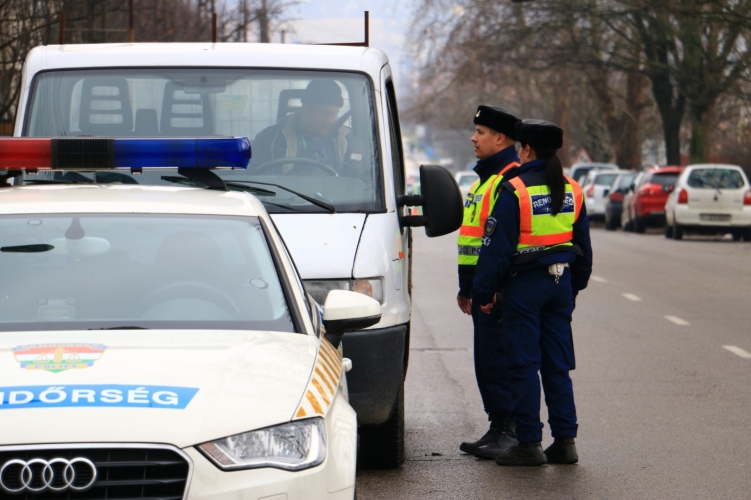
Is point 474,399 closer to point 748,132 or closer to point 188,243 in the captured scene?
point 188,243

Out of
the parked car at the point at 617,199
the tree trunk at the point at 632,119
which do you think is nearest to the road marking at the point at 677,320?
the parked car at the point at 617,199

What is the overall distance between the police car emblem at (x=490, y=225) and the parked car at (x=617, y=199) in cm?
2864

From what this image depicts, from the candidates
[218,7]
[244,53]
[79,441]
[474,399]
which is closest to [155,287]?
[79,441]

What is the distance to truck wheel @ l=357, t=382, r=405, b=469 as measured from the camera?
6.46 m

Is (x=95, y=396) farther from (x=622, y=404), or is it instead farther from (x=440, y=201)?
(x=622, y=404)

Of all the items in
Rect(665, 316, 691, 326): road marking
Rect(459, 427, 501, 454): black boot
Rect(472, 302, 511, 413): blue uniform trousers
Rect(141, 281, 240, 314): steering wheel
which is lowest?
Rect(665, 316, 691, 326): road marking

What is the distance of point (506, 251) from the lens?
650 centimetres

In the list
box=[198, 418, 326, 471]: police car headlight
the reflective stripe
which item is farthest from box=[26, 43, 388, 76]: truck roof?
box=[198, 418, 326, 471]: police car headlight

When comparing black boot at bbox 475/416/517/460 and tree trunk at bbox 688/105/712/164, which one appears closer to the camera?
black boot at bbox 475/416/517/460

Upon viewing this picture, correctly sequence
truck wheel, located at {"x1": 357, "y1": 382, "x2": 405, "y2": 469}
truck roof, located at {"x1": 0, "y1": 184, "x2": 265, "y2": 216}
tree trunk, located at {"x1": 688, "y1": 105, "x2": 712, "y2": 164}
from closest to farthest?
truck roof, located at {"x1": 0, "y1": 184, "x2": 265, "y2": 216} < truck wheel, located at {"x1": 357, "y1": 382, "x2": 405, "y2": 469} < tree trunk, located at {"x1": 688, "y1": 105, "x2": 712, "y2": 164}

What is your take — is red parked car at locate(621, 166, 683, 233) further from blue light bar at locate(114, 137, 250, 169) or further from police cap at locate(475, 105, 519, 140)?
blue light bar at locate(114, 137, 250, 169)

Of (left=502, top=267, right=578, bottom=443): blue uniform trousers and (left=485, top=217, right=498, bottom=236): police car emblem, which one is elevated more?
(left=485, top=217, right=498, bottom=236): police car emblem

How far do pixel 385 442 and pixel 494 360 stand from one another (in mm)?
844

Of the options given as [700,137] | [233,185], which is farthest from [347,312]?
[700,137]
